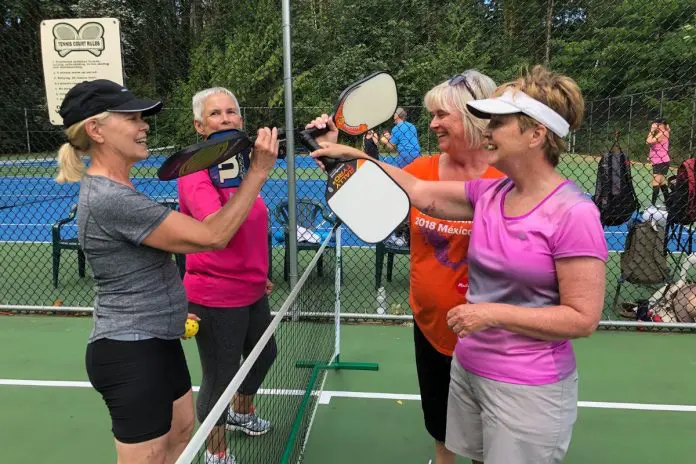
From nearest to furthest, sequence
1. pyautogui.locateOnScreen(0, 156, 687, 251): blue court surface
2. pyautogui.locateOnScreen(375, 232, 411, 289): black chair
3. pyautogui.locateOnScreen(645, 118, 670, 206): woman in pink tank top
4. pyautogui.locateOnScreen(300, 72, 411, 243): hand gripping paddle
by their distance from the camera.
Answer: pyautogui.locateOnScreen(300, 72, 411, 243): hand gripping paddle < pyautogui.locateOnScreen(375, 232, 411, 289): black chair < pyautogui.locateOnScreen(645, 118, 670, 206): woman in pink tank top < pyautogui.locateOnScreen(0, 156, 687, 251): blue court surface

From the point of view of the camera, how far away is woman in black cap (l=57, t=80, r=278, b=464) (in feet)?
5.41

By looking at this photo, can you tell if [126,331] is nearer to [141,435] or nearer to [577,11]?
[141,435]

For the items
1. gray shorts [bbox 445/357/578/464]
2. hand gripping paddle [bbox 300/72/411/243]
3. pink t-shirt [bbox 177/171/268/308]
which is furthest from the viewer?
pink t-shirt [bbox 177/171/268/308]

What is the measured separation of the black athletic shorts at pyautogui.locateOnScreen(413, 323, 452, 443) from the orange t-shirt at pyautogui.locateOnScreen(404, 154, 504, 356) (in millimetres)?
65

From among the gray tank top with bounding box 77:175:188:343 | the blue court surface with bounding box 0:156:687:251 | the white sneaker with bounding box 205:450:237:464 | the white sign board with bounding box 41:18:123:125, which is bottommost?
the blue court surface with bounding box 0:156:687:251

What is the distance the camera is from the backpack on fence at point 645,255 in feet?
15.5

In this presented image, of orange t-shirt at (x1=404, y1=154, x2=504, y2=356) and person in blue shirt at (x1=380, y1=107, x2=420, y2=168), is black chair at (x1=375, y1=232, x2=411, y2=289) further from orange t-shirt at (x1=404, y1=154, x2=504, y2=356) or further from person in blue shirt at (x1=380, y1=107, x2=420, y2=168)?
orange t-shirt at (x1=404, y1=154, x2=504, y2=356)

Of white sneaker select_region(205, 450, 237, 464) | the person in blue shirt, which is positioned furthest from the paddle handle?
the person in blue shirt

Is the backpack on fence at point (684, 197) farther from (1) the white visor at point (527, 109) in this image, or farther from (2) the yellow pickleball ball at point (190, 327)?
(2) the yellow pickleball ball at point (190, 327)

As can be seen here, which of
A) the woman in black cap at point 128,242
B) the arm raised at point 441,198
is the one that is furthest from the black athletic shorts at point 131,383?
the arm raised at point 441,198

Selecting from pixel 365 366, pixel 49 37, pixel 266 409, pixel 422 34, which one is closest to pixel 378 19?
pixel 422 34

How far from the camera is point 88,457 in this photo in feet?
9.55

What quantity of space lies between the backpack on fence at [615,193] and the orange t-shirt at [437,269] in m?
3.12

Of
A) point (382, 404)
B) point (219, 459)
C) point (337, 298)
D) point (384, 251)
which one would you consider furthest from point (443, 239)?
point (384, 251)
